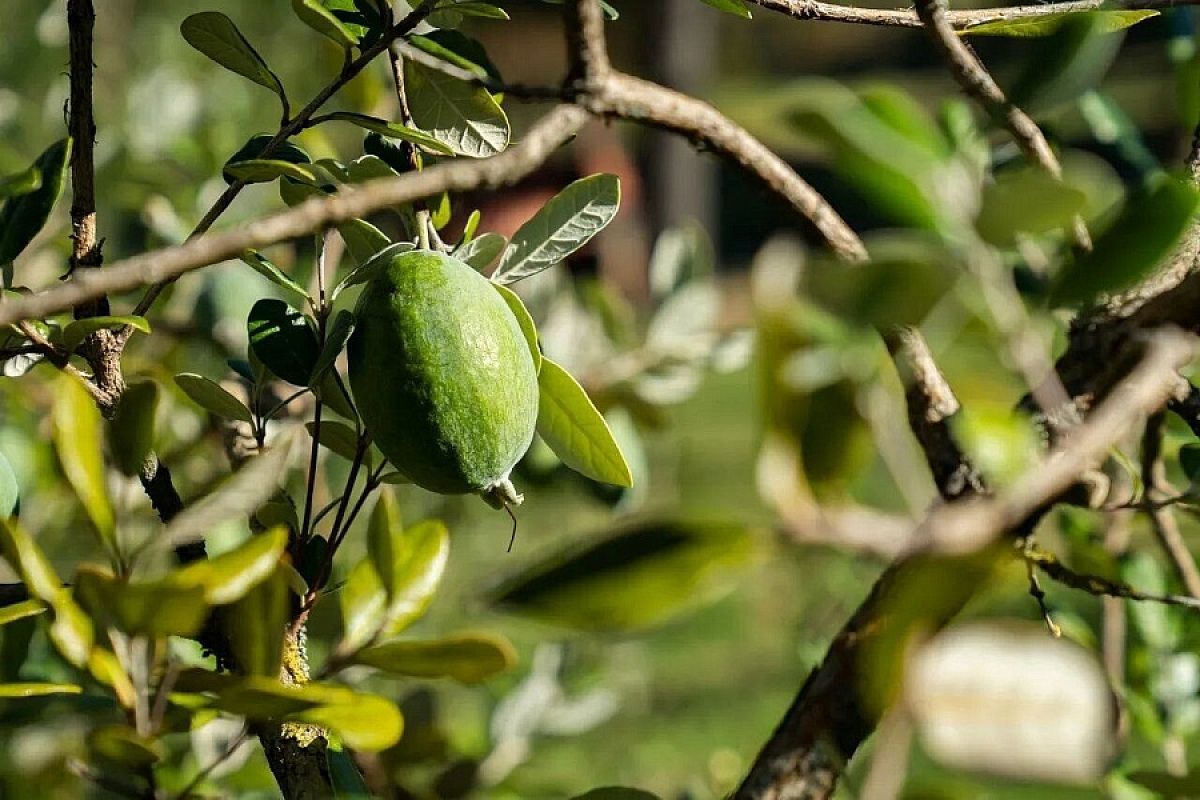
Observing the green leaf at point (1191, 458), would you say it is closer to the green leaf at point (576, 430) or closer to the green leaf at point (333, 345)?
the green leaf at point (576, 430)

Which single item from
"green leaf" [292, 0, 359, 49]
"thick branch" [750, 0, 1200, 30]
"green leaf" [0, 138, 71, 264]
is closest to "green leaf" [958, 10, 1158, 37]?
"thick branch" [750, 0, 1200, 30]

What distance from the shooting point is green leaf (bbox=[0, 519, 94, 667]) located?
37 centimetres

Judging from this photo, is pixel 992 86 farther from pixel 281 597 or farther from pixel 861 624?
pixel 281 597

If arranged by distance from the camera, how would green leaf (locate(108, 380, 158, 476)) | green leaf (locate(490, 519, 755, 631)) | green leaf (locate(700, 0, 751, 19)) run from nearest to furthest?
1. green leaf (locate(490, 519, 755, 631))
2. green leaf (locate(108, 380, 158, 476))
3. green leaf (locate(700, 0, 751, 19))

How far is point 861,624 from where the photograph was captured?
47 cm

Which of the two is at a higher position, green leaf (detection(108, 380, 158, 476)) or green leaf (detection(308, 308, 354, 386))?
green leaf (detection(108, 380, 158, 476))

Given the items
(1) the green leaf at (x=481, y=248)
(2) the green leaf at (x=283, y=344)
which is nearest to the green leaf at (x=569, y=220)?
(1) the green leaf at (x=481, y=248)

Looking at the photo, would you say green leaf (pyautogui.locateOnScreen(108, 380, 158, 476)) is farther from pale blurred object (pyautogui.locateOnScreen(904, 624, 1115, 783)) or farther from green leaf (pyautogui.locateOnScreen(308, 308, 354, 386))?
pale blurred object (pyautogui.locateOnScreen(904, 624, 1115, 783))

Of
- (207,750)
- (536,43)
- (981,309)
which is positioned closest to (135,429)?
(981,309)

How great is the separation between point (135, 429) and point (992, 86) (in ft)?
1.23

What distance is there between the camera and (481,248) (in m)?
0.58

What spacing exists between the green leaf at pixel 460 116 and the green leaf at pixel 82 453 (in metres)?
0.21

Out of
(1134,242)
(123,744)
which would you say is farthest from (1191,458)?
(123,744)

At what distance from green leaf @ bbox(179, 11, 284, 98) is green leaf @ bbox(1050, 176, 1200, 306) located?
36 centimetres
